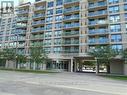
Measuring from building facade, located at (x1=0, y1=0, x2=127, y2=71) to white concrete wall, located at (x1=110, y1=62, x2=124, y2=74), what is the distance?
4480 mm

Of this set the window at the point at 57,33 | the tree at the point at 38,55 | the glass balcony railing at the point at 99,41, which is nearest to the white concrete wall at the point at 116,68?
the glass balcony railing at the point at 99,41

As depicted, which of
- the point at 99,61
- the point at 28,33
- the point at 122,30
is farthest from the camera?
the point at 28,33

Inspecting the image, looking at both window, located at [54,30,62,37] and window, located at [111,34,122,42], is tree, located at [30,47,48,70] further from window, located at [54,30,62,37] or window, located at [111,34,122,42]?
window, located at [111,34,122,42]

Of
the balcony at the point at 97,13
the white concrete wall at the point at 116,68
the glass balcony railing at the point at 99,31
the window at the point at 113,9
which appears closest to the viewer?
the white concrete wall at the point at 116,68

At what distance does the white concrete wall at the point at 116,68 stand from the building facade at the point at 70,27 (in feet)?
14.7

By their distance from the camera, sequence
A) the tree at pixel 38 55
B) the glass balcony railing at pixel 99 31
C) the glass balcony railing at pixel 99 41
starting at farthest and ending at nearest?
the glass balcony railing at pixel 99 31 → the tree at pixel 38 55 → the glass balcony railing at pixel 99 41

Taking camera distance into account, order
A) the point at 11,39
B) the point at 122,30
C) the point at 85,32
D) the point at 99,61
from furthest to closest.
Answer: the point at 11,39
the point at 85,32
the point at 122,30
the point at 99,61

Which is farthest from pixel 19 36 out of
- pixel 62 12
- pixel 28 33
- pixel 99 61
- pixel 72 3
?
pixel 99 61

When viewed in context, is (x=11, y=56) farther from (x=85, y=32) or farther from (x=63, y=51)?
(x=85, y=32)

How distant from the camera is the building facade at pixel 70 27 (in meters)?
43.3

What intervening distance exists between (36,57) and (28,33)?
61.3 feet

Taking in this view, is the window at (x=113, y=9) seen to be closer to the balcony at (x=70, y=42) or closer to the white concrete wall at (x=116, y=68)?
the balcony at (x=70, y=42)

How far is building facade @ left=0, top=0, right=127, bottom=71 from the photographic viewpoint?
43.3 m

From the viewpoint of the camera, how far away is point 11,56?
53.0 metres
